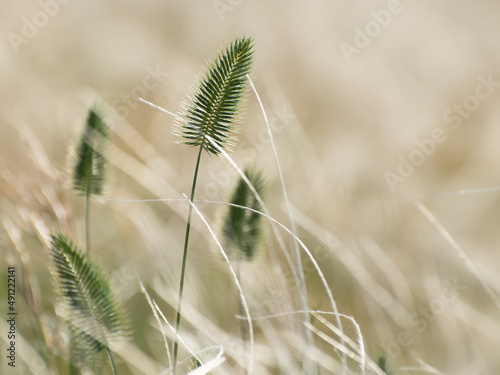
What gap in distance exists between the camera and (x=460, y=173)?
1.69 metres

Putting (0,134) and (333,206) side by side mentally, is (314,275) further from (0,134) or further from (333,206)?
(0,134)

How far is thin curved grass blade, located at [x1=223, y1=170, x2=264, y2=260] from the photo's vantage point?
0.58 m

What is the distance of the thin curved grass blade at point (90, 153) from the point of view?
612 mm

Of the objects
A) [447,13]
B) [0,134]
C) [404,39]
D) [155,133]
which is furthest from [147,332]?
[447,13]

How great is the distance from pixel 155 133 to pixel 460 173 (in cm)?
83
